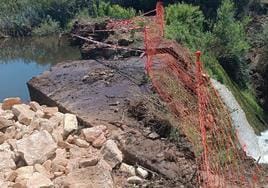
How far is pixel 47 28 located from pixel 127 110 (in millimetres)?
20617

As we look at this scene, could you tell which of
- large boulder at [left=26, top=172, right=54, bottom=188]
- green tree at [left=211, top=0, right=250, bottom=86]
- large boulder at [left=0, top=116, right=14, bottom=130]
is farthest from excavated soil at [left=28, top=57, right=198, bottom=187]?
green tree at [left=211, top=0, right=250, bottom=86]

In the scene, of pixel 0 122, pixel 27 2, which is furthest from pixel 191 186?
pixel 27 2

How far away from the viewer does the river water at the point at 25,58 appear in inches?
608

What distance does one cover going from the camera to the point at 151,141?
728 centimetres

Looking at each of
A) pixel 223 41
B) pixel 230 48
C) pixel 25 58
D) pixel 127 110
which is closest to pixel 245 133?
pixel 127 110

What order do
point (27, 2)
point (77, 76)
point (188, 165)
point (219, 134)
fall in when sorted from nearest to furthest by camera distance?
point (188, 165) < point (219, 134) < point (77, 76) < point (27, 2)

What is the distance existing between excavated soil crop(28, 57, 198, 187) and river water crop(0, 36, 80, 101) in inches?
135

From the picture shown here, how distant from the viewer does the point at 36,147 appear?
6391 mm

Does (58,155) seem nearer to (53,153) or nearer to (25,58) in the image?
(53,153)

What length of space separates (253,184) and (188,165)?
1.17 meters

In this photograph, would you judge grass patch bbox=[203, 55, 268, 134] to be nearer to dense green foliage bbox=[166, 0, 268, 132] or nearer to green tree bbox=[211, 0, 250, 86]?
dense green foliage bbox=[166, 0, 268, 132]

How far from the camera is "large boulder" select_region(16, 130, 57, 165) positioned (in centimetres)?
629

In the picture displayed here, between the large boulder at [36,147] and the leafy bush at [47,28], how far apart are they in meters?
22.0

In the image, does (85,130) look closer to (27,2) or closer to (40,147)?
(40,147)
